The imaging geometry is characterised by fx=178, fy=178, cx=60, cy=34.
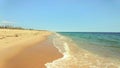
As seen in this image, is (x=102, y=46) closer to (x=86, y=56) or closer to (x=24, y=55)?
(x=86, y=56)

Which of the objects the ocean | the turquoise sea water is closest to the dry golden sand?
the ocean

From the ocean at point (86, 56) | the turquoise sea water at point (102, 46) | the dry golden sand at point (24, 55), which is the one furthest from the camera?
the turquoise sea water at point (102, 46)

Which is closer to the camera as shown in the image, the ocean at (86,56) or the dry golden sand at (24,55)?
the dry golden sand at (24,55)

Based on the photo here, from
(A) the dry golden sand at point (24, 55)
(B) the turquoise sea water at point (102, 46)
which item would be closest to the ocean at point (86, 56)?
(B) the turquoise sea water at point (102, 46)

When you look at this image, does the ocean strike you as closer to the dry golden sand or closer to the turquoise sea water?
the turquoise sea water

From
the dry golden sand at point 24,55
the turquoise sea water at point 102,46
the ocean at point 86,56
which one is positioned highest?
the dry golden sand at point 24,55

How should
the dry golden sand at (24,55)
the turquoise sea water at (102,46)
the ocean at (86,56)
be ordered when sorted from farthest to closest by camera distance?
1. the turquoise sea water at (102,46)
2. the ocean at (86,56)
3. the dry golden sand at (24,55)

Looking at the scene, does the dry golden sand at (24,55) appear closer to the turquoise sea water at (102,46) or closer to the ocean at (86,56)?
the ocean at (86,56)

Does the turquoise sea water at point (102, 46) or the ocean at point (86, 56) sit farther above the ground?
the ocean at point (86, 56)

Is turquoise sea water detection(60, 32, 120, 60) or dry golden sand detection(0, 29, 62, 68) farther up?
dry golden sand detection(0, 29, 62, 68)

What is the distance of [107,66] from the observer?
9852 mm

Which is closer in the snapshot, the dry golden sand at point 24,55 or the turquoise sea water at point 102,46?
the dry golden sand at point 24,55

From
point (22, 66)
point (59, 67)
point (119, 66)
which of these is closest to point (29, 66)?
point (22, 66)

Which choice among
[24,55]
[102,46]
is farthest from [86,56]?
[102,46]
